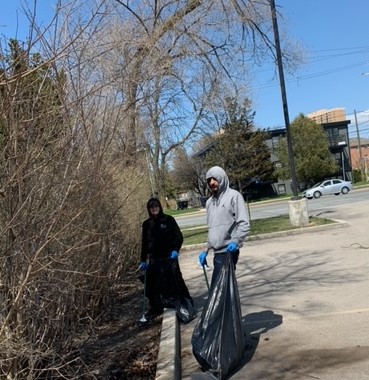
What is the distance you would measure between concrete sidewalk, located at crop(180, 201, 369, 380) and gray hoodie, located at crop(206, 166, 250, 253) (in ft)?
3.61

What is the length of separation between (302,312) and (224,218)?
1.96 m

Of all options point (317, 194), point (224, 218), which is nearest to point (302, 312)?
point (224, 218)

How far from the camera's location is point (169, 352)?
15.4 ft

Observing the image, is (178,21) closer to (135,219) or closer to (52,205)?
(135,219)

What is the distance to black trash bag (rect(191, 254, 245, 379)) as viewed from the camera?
4.31 metres

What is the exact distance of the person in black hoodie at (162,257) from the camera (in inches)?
251

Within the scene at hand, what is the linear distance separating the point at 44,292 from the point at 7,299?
2.00 feet

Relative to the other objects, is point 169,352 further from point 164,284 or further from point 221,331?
point 164,284

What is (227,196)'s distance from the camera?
5.02 metres

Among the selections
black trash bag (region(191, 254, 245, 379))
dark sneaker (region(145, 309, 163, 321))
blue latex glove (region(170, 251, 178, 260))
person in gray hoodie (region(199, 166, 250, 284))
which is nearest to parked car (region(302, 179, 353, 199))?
dark sneaker (region(145, 309, 163, 321))

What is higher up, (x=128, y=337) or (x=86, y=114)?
(x=86, y=114)

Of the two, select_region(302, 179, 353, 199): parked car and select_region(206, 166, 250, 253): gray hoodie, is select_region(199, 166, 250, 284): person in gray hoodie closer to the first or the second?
select_region(206, 166, 250, 253): gray hoodie

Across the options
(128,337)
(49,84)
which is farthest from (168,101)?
(49,84)

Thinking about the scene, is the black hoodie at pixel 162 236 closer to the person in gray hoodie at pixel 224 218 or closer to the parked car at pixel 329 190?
the person in gray hoodie at pixel 224 218
